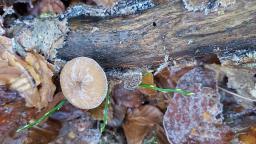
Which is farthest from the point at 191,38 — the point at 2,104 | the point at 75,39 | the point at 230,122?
the point at 2,104

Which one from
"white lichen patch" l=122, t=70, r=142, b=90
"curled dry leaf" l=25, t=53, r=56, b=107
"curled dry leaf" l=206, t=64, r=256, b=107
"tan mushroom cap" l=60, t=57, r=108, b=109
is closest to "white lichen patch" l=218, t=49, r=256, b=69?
"curled dry leaf" l=206, t=64, r=256, b=107

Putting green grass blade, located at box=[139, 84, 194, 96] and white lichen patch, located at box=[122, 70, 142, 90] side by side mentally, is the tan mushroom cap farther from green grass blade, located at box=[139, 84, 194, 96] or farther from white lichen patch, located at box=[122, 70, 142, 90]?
green grass blade, located at box=[139, 84, 194, 96]

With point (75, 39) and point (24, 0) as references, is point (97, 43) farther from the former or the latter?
point (24, 0)

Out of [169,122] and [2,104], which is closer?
[2,104]

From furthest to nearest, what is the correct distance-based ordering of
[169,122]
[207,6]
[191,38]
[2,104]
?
[169,122] < [2,104] < [191,38] < [207,6]

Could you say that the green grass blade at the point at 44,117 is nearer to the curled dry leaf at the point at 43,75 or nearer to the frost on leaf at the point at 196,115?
the curled dry leaf at the point at 43,75

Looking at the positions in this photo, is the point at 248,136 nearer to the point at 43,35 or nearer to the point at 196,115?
the point at 196,115
